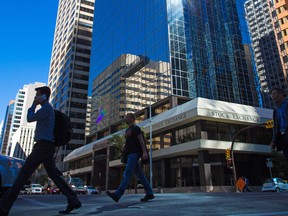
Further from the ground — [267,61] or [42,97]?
[267,61]

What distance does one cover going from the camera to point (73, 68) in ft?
281

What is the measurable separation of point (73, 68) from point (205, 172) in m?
66.1

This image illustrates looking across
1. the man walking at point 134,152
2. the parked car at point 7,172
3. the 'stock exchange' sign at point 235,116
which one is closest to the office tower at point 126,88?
the 'stock exchange' sign at point 235,116

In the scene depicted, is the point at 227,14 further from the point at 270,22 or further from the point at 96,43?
the point at 270,22

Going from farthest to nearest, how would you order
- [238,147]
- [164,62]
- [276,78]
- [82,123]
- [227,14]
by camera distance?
1. [82,123]
2. [276,78]
3. [227,14]
4. [164,62]
5. [238,147]

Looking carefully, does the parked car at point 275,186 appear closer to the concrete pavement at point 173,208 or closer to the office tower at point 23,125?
the concrete pavement at point 173,208

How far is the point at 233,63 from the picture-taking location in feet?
141

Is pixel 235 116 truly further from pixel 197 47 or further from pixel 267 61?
pixel 267 61

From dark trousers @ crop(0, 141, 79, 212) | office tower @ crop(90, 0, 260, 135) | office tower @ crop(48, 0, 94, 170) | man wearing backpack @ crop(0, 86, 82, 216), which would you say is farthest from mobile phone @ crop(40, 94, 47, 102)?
office tower @ crop(48, 0, 94, 170)

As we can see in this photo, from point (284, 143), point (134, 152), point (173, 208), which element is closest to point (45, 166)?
point (134, 152)

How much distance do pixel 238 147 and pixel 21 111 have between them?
550 ft

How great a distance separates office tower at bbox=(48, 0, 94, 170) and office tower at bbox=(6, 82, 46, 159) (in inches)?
2014

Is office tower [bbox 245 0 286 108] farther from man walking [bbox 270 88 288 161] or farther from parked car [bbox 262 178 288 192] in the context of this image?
man walking [bbox 270 88 288 161]

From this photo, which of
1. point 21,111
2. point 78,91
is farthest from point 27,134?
point 78,91
